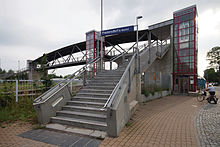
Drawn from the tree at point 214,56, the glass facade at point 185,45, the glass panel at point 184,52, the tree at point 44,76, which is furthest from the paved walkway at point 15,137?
the tree at point 214,56

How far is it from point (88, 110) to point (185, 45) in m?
15.1

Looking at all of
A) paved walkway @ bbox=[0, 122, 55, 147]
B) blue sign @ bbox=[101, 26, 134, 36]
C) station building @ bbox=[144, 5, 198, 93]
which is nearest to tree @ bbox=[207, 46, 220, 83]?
station building @ bbox=[144, 5, 198, 93]

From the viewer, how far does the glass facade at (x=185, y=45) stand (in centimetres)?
1459

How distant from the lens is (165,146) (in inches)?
129

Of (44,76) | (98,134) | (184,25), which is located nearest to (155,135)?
(98,134)

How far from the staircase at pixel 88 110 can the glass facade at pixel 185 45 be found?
1203 cm

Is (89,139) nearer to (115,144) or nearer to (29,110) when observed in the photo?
(115,144)

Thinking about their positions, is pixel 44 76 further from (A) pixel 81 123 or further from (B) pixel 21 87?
(A) pixel 81 123

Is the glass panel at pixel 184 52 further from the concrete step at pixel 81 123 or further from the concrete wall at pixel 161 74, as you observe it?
the concrete step at pixel 81 123

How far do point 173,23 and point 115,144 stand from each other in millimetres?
16597

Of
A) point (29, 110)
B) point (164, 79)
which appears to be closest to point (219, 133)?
point (29, 110)

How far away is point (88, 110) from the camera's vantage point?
4.99 metres

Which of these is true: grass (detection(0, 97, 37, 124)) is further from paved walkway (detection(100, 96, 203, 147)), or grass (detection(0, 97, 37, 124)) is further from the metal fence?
paved walkway (detection(100, 96, 203, 147))

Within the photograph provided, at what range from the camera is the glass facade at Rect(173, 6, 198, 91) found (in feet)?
47.9
